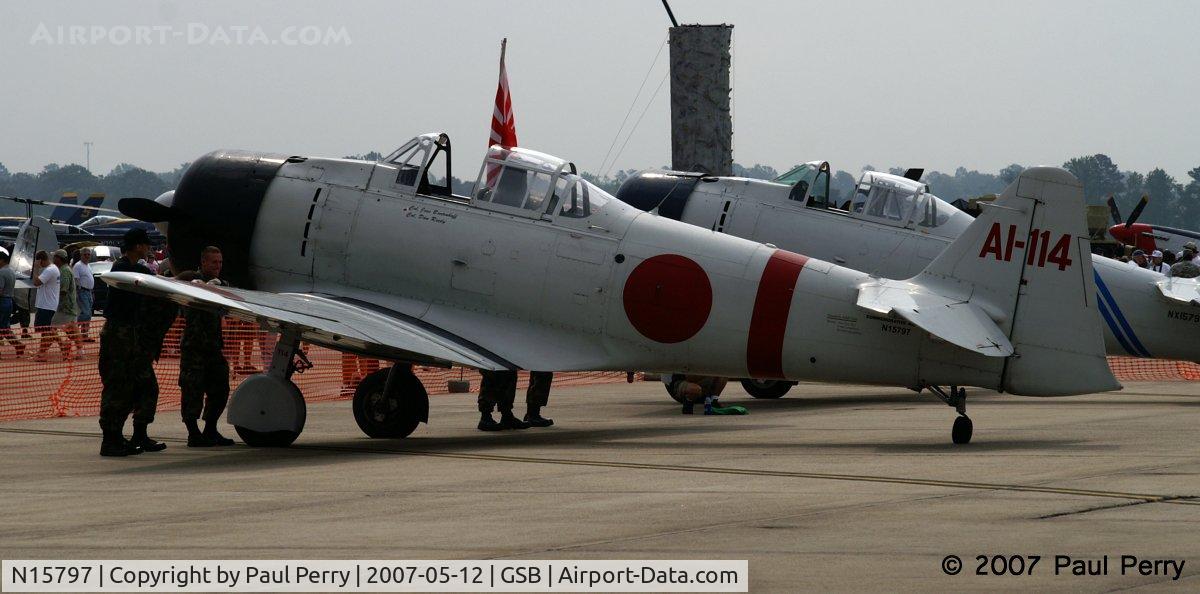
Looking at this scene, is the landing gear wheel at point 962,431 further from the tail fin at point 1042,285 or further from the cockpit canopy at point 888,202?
the cockpit canopy at point 888,202

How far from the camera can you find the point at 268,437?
1172 cm

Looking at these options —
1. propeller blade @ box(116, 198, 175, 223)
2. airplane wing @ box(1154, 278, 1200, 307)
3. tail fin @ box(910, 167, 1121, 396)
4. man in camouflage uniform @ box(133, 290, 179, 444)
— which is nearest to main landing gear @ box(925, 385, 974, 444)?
tail fin @ box(910, 167, 1121, 396)

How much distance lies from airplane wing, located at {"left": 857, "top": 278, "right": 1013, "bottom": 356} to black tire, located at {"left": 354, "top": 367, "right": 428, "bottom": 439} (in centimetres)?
393

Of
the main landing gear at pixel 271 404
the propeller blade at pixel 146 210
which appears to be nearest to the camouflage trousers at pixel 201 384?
the main landing gear at pixel 271 404

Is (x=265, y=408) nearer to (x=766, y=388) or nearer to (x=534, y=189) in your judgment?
(x=534, y=189)

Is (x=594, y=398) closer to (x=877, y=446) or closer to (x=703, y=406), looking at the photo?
(x=703, y=406)

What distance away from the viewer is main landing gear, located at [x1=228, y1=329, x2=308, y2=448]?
38.1ft

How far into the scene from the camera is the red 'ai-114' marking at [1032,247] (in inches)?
440

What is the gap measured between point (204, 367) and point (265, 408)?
661mm

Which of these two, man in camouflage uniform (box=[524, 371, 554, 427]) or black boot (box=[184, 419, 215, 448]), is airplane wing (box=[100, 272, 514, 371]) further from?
man in camouflage uniform (box=[524, 371, 554, 427])

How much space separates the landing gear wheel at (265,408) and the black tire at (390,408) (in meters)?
1.01

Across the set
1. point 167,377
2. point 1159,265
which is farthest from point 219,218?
point 1159,265

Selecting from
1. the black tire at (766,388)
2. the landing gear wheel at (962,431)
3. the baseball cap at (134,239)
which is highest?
the baseball cap at (134,239)

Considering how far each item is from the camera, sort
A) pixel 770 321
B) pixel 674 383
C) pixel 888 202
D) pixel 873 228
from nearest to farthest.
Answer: pixel 770 321, pixel 674 383, pixel 873 228, pixel 888 202
